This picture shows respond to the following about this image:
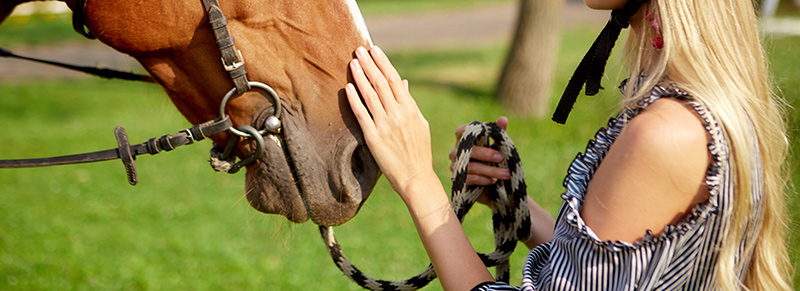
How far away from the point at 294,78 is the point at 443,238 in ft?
1.92

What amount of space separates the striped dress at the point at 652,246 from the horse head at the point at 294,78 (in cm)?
55

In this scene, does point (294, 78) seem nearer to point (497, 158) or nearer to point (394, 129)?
point (394, 129)

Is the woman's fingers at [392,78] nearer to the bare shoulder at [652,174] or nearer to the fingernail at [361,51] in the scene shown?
the fingernail at [361,51]

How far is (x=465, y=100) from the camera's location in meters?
9.18

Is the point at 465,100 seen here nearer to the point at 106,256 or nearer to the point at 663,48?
the point at 106,256

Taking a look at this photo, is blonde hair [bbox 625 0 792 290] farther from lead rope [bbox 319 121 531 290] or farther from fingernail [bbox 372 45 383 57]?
fingernail [bbox 372 45 383 57]

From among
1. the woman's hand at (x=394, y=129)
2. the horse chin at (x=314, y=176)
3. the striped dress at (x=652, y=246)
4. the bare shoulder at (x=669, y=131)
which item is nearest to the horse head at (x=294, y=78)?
the horse chin at (x=314, y=176)

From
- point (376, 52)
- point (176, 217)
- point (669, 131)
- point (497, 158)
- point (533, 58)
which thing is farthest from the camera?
point (533, 58)

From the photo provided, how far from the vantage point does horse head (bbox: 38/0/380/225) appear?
5.47 ft

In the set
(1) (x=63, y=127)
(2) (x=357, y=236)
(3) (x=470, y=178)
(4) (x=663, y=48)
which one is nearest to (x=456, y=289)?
(3) (x=470, y=178)

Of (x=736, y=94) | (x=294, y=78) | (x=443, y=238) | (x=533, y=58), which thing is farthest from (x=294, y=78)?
(x=533, y=58)

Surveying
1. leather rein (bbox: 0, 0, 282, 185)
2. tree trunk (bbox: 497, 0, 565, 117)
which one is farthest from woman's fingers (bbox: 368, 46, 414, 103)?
tree trunk (bbox: 497, 0, 565, 117)

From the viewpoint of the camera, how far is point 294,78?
1686 mm

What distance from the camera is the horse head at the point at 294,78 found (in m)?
1.67
